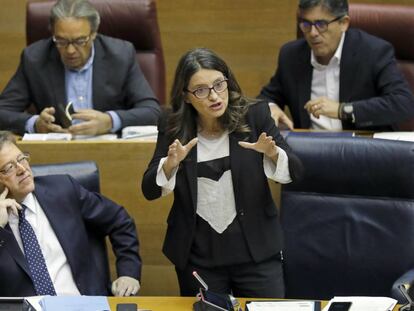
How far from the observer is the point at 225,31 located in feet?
13.3

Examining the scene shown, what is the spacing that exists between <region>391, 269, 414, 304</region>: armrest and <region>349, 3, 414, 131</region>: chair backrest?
988 mm

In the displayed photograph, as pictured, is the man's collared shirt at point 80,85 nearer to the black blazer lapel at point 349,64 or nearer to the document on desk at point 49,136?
the document on desk at point 49,136

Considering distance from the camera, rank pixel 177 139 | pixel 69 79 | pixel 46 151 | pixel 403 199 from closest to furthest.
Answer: pixel 177 139 → pixel 403 199 → pixel 46 151 → pixel 69 79

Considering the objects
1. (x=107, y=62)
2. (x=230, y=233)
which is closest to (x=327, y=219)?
(x=230, y=233)

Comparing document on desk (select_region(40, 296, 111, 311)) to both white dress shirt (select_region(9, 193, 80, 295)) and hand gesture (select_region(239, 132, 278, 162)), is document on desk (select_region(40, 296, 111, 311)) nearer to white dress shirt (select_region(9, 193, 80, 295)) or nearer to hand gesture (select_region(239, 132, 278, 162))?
white dress shirt (select_region(9, 193, 80, 295))

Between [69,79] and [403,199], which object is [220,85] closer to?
[403,199]

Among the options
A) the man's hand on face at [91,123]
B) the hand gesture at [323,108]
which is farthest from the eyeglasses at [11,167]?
the hand gesture at [323,108]

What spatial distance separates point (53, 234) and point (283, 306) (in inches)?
25.9

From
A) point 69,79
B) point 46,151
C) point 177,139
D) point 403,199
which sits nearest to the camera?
point 177,139

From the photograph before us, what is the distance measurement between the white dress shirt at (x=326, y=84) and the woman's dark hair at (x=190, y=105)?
34.6 inches

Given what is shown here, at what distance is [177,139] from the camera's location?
7.15 ft

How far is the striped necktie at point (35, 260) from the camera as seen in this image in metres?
2.27

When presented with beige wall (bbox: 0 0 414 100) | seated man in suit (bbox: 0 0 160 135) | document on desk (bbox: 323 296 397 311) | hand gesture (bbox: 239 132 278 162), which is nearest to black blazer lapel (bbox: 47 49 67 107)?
seated man in suit (bbox: 0 0 160 135)

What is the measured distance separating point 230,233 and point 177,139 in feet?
0.85
